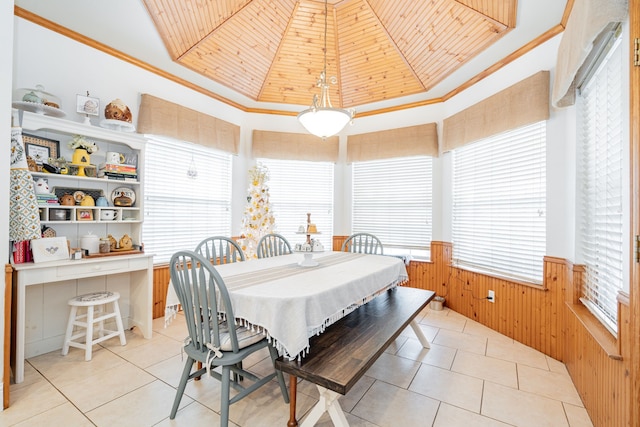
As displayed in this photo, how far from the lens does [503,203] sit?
3.00 meters

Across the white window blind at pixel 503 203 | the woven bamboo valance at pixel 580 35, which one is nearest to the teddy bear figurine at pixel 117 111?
the woven bamboo valance at pixel 580 35

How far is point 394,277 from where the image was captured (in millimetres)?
2535

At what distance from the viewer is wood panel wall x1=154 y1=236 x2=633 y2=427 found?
54.7 inches

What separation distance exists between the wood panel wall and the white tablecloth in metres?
1.29

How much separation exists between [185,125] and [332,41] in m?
2.09

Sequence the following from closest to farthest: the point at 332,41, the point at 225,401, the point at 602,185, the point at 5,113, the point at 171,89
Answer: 1. the point at 225,401
2. the point at 5,113
3. the point at 602,185
4. the point at 171,89
5. the point at 332,41

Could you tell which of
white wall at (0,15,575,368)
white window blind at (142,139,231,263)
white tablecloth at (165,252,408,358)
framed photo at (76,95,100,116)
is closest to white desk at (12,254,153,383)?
white wall at (0,15,575,368)

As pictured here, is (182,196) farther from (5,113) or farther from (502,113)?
(502,113)

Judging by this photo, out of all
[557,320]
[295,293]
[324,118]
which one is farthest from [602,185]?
[295,293]

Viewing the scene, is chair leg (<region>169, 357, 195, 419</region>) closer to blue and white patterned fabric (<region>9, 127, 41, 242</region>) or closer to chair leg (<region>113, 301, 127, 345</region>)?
chair leg (<region>113, 301, 127, 345</region>)

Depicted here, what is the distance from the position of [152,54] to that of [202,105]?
82 cm

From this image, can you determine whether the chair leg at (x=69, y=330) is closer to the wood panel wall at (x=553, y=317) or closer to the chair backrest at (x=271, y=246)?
the wood panel wall at (x=553, y=317)

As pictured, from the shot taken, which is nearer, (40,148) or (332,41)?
(40,148)

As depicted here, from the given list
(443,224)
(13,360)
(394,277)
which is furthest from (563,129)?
(13,360)
